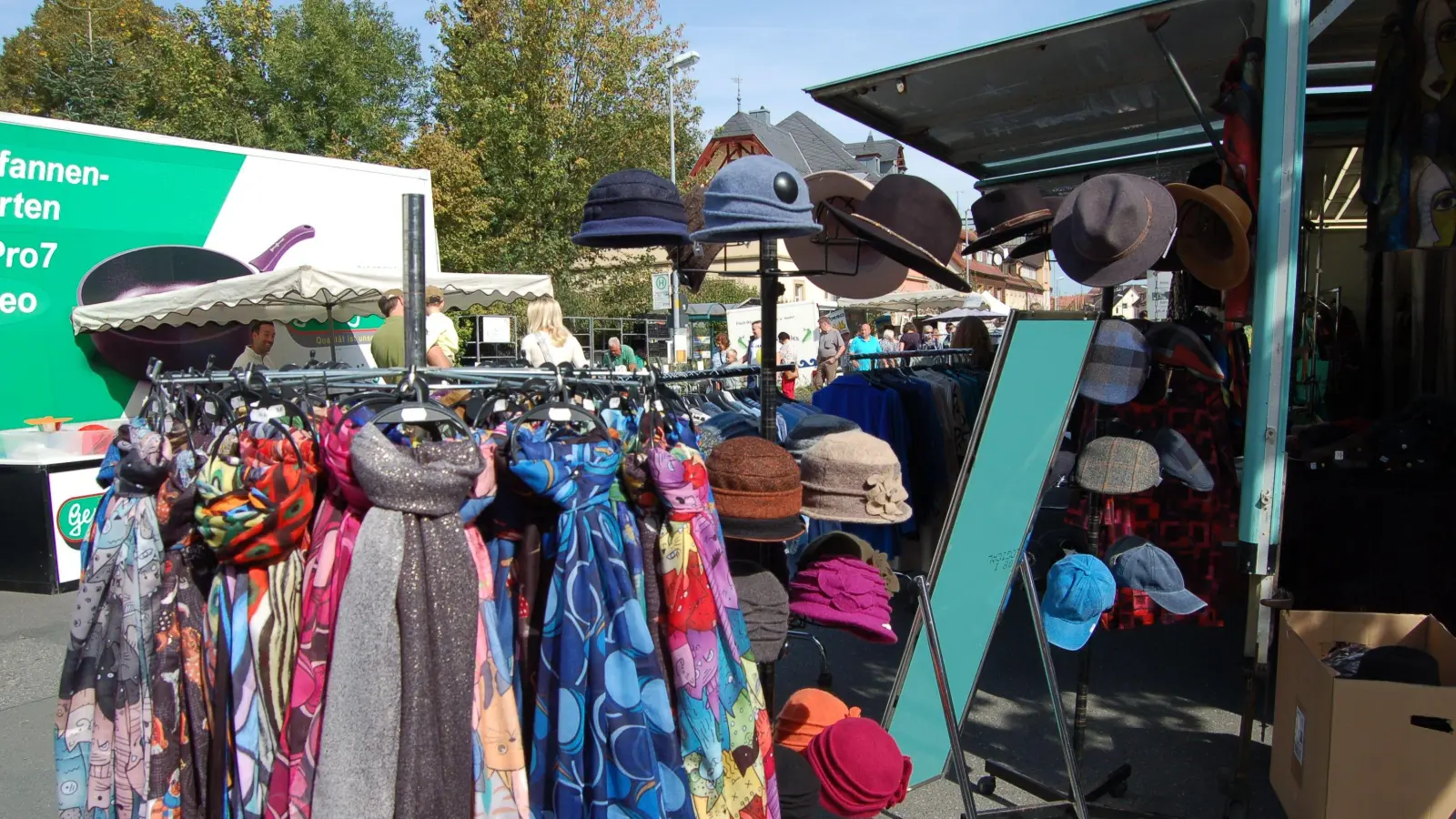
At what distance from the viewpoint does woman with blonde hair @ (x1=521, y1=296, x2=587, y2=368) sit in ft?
18.1

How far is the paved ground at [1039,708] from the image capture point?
3611mm

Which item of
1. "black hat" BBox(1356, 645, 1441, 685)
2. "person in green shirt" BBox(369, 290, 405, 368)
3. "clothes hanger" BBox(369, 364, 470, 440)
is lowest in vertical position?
"black hat" BBox(1356, 645, 1441, 685)

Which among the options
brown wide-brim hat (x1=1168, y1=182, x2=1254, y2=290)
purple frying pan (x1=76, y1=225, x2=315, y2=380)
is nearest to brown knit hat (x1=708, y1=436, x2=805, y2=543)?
brown wide-brim hat (x1=1168, y1=182, x2=1254, y2=290)

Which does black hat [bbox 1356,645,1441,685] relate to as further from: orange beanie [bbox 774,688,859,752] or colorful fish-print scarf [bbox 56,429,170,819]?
colorful fish-print scarf [bbox 56,429,170,819]

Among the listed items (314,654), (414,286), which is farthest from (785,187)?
(314,654)

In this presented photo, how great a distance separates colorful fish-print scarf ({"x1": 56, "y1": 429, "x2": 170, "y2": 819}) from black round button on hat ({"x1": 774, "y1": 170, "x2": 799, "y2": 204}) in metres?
1.82

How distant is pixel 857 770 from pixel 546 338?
3675 millimetres

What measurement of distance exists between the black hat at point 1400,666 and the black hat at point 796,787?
1.88 m

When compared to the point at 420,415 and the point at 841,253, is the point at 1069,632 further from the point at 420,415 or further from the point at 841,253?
the point at 420,415

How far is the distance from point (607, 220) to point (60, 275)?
7.65 m

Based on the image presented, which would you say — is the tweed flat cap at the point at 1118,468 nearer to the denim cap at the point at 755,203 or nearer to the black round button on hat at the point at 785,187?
the denim cap at the point at 755,203

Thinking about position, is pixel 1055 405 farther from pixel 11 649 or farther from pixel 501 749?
pixel 11 649

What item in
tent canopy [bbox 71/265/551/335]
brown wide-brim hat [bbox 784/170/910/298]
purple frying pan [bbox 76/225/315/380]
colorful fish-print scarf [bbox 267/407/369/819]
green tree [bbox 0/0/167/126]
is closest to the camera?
colorful fish-print scarf [bbox 267/407/369/819]

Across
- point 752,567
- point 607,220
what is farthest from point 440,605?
point 607,220
